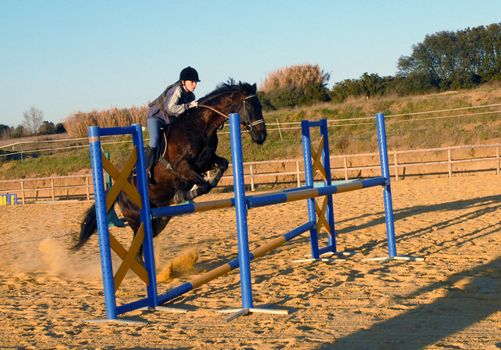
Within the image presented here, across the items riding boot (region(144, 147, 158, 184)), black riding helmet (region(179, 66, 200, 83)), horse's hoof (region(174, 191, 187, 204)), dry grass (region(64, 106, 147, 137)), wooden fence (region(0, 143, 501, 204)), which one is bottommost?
wooden fence (region(0, 143, 501, 204))

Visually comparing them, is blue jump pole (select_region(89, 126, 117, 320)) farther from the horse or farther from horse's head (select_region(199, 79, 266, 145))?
horse's head (select_region(199, 79, 266, 145))

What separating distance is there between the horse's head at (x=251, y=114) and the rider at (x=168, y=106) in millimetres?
547

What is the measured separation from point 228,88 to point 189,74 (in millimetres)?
495

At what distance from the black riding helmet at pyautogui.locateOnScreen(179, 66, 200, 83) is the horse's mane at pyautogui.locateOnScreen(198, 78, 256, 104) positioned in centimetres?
29

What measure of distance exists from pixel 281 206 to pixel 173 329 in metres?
11.3

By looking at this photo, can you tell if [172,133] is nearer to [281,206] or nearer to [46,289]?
[46,289]

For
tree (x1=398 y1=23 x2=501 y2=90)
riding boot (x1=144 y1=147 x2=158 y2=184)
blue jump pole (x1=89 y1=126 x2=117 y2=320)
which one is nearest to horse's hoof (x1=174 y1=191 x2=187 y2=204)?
riding boot (x1=144 y1=147 x2=158 y2=184)

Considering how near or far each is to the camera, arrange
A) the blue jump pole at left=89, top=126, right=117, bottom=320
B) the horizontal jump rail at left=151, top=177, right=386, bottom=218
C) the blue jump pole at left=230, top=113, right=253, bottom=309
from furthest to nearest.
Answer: the horizontal jump rail at left=151, top=177, right=386, bottom=218 → the blue jump pole at left=230, top=113, right=253, bottom=309 → the blue jump pole at left=89, top=126, right=117, bottom=320

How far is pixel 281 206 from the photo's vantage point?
1605 cm

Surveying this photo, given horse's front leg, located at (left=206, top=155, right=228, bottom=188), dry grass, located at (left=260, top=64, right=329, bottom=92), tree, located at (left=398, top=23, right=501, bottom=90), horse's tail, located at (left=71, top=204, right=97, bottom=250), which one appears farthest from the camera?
dry grass, located at (left=260, top=64, right=329, bottom=92)

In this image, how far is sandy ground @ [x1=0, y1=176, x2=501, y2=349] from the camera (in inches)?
176

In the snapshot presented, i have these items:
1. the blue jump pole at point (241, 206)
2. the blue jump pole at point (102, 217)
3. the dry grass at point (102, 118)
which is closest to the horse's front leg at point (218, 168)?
the blue jump pole at point (241, 206)

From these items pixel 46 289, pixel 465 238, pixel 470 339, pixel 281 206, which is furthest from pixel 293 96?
pixel 470 339

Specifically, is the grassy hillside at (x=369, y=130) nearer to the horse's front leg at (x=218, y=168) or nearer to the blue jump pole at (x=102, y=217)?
the horse's front leg at (x=218, y=168)
